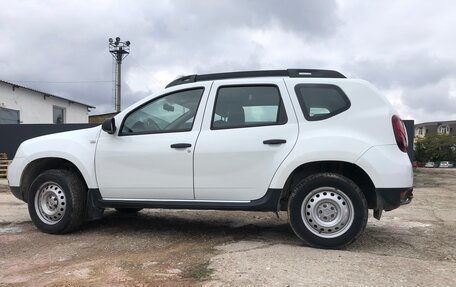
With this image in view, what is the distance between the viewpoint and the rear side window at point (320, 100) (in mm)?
4969

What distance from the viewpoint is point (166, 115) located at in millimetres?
5566

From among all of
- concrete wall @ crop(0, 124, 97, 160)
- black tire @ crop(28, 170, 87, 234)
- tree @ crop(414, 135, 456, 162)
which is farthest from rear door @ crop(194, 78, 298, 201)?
tree @ crop(414, 135, 456, 162)

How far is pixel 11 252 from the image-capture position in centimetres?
512

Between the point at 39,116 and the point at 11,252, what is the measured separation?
2117 centimetres

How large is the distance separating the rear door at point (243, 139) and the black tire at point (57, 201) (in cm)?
160

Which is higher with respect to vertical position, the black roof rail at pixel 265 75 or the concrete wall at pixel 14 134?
the black roof rail at pixel 265 75

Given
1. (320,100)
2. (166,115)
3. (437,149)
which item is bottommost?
(437,149)

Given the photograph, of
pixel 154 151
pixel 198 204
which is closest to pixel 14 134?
pixel 154 151

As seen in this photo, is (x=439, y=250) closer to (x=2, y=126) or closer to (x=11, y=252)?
(x=11, y=252)

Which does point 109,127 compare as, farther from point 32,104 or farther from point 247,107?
point 32,104

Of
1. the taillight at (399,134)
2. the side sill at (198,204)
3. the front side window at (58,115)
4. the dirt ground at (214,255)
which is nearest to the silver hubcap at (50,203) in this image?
the dirt ground at (214,255)

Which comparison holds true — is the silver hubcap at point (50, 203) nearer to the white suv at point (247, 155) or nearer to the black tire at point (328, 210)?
the white suv at point (247, 155)

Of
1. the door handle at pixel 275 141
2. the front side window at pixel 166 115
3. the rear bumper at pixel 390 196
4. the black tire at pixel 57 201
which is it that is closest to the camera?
the rear bumper at pixel 390 196

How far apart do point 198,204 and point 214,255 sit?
76cm
